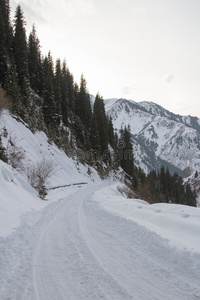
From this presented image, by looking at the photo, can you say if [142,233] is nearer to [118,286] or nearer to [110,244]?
[110,244]

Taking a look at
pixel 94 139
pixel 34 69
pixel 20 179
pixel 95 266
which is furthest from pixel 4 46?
pixel 95 266

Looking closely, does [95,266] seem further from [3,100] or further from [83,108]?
[83,108]

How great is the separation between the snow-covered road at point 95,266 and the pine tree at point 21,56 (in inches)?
1200

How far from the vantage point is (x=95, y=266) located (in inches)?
175

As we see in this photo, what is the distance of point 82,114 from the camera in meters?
63.2

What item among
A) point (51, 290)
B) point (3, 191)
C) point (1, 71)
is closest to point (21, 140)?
point (1, 71)

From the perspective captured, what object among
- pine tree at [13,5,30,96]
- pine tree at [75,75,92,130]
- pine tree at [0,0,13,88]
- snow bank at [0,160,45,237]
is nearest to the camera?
snow bank at [0,160,45,237]

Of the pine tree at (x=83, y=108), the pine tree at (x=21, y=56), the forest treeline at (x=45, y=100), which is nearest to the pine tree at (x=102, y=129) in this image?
the forest treeline at (x=45, y=100)

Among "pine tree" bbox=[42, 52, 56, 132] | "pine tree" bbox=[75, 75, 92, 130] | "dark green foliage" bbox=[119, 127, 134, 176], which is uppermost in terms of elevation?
"pine tree" bbox=[75, 75, 92, 130]

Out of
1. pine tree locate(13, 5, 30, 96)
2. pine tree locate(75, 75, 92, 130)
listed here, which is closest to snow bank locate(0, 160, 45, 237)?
pine tree locate(13, 5, 30, 96)

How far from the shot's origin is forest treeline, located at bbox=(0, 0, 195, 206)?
1162 inches

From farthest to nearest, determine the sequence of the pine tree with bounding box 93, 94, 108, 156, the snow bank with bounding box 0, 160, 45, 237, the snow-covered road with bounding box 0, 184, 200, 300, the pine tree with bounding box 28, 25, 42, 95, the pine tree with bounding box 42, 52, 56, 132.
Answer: the pine tree with bounding box 93, 94, 108, 156 → the pine tree with bounding box 28, 25, 42, 95 → the pine tree with bounding box 42, 52, 56, 132 → the snow bank with bounding box 0, 160, 45, 237 → the snow-covered road with bounding box 0, 184, 200, 300

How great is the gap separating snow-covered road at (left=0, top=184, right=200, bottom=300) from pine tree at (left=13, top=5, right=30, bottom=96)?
30.5 metres

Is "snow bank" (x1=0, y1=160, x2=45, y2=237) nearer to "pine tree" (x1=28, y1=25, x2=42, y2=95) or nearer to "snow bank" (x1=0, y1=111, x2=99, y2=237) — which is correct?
"snow bank" (x1=0, y1=111, x2=99, y2=237)
